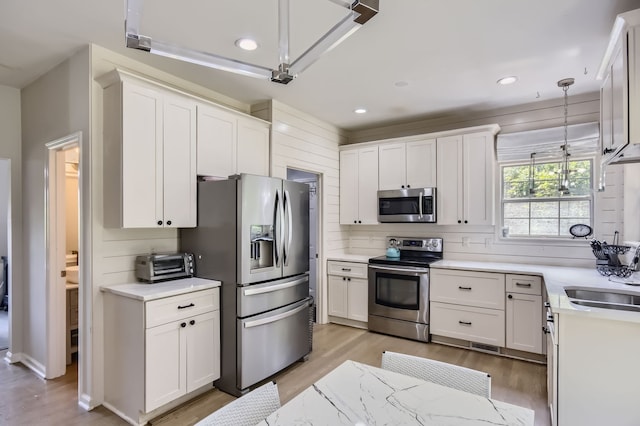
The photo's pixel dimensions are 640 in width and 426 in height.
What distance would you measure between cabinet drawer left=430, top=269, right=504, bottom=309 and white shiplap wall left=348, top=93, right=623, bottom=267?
2.05ft

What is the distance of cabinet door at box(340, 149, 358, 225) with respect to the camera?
16.1ft

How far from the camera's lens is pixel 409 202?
4.42 m

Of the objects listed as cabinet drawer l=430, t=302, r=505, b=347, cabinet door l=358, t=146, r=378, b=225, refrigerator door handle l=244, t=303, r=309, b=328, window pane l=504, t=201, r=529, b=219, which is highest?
cabinet door l=358, t=146, r=378, b=225

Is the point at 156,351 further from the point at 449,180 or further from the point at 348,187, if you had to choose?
the point at 449,180

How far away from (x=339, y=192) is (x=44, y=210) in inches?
134

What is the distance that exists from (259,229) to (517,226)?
3077 mm

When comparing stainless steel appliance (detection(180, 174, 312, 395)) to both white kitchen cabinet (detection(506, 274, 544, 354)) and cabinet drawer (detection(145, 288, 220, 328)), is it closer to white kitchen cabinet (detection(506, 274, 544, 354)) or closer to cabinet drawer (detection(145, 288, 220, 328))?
cabinet drawer (detection(145, 288, 220, 328))

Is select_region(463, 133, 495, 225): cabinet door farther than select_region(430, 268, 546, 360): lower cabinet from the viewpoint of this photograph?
Yes

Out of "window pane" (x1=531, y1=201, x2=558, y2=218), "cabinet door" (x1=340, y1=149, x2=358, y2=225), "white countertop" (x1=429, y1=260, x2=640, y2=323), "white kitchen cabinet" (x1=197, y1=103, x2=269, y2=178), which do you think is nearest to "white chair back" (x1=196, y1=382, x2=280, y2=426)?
"white countertop" (x1=429, y1=260, x2=640, y2=323)

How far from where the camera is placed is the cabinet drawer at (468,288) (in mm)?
3604

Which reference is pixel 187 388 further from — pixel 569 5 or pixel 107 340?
Answer: pixel 569 5

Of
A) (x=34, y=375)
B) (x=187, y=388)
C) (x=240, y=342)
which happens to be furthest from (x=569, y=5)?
(x=34, y=375)

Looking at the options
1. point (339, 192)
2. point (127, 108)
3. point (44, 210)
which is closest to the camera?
point (127, 108)

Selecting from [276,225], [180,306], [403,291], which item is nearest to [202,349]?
[180,306]
